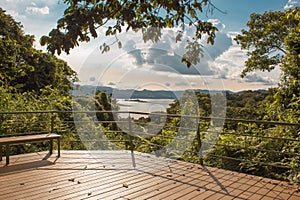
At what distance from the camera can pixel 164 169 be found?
165 inches

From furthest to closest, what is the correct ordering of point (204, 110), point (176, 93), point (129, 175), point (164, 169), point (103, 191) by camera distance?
1. point (204, 110)
2. point (176, 93)
3. point (164, 169)
4. point (129, 175)
5. point (103, 191)

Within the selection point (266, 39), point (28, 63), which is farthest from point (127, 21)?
point (28, 63)

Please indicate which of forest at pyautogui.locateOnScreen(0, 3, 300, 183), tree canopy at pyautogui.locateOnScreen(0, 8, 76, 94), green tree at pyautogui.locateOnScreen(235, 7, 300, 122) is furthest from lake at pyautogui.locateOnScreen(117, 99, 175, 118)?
green tree at pyautogui.locateOnScreen(235, 7, 300, 122)

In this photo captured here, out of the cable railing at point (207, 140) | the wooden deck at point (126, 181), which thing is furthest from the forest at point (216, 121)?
the wooden deck at point (126, 181)

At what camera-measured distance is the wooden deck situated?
3.13 m

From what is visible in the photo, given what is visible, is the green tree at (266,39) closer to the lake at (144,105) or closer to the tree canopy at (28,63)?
the lake at (144,105)

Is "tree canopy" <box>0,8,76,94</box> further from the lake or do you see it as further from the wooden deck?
the wooden deck

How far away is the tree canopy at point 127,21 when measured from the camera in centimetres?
171

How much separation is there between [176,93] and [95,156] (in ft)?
7.58

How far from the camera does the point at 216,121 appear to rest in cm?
620

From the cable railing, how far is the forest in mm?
15

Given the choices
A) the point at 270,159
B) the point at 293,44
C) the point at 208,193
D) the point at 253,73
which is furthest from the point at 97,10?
the point at 253,73

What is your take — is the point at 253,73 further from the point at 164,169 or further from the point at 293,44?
the point at 164,169

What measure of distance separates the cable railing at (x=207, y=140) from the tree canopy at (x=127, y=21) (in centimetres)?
178
